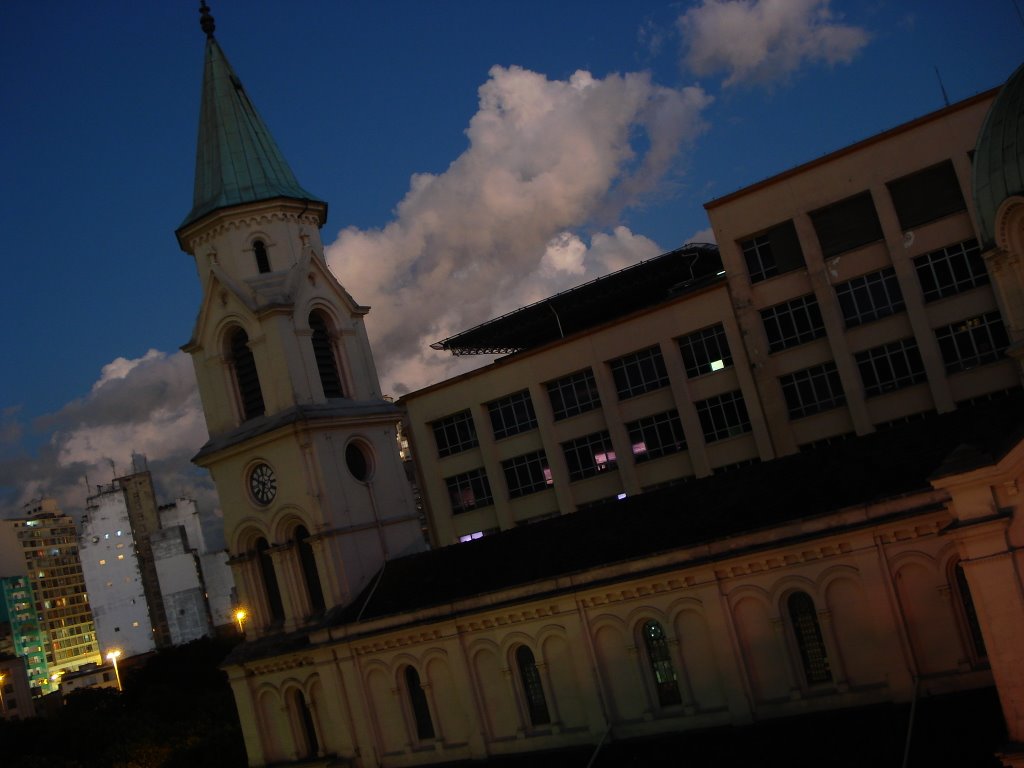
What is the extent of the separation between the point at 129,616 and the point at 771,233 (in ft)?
460

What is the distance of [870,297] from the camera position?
50.5 meters

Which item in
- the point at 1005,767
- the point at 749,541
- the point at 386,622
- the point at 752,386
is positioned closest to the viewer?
the point at 1005,767

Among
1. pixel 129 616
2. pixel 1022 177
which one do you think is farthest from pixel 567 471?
pixel 129 616

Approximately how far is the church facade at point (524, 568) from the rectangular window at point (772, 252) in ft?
67.1

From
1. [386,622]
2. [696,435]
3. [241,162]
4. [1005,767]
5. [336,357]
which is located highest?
[241,162]

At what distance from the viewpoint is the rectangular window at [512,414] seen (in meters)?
62.9

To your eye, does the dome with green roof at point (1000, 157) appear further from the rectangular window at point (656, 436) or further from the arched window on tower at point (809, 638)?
the rectangular window at point (656, 436)

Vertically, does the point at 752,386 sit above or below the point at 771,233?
below

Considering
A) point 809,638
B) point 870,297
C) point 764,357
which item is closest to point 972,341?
point 870,297

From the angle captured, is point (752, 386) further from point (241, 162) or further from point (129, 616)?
point (129, 616)

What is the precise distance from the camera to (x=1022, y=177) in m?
25.9

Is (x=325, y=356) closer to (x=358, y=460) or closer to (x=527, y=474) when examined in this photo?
(x=358, y=460)

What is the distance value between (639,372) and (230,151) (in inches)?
985

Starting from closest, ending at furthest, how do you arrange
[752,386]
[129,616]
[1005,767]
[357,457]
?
[1005,767] → [357,457] → [752,386] → [129,616]
